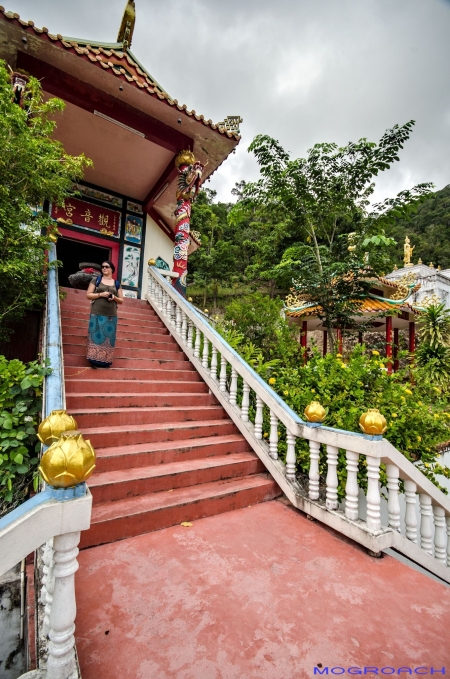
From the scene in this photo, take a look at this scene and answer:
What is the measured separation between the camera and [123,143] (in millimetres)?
7059

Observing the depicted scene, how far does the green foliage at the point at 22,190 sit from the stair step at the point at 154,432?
5.55 ft

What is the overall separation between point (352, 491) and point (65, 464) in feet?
7.36

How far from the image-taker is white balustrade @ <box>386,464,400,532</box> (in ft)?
8.15

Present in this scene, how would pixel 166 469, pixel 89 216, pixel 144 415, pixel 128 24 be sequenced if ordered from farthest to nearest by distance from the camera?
pixel 89 216
pixel 128 24
pixel 144 415
pixel 166 469

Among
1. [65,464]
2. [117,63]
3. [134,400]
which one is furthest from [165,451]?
[117,63]

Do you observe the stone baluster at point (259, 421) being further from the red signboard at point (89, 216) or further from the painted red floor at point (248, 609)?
the red signboard at point (89, 216)

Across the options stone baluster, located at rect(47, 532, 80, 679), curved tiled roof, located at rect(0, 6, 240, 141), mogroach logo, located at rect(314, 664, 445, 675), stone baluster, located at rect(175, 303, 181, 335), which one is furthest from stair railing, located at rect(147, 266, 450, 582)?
curved tiled roof, located at rect(0, 6, 240, 141)

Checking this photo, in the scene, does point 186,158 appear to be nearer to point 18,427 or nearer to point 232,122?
point 232,122

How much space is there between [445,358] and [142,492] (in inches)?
311

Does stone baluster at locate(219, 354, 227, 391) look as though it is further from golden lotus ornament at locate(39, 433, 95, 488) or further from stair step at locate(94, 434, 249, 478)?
golden lotus ornament at locate(39, 433, 95, 488)

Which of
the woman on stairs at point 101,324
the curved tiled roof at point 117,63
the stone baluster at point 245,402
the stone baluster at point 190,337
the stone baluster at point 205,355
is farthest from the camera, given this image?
the stone baluster at point 190,337

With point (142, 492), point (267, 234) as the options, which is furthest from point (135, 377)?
point (267, 234)

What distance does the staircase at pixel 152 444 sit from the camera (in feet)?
8.32

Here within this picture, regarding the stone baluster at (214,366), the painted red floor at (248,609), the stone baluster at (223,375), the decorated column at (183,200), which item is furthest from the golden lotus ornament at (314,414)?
the decorated column at (183,200)
